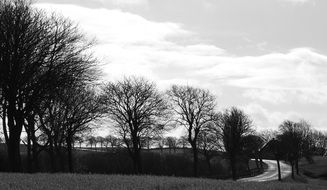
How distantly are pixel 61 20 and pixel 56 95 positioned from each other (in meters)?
5.70

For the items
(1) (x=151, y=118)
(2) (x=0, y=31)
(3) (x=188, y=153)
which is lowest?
(3) (x=188, y=153)

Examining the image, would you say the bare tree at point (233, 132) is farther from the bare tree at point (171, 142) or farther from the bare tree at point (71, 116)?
the bare tree at point (171, 142)

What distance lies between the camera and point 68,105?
44188 millimetres

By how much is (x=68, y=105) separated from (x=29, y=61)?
15368 mm

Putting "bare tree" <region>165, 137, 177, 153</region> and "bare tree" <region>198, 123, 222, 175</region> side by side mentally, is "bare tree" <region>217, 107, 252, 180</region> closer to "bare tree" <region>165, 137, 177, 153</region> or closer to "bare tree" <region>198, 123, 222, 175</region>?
"bare tree" <region>198, 123, 222, 175</region>

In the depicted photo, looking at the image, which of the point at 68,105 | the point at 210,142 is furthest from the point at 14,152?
the point at 210,142

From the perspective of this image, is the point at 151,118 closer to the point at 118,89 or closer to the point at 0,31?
the point at 118,89

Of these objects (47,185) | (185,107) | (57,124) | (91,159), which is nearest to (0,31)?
(47,185)

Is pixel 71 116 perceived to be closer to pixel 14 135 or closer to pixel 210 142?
pixel 14 135

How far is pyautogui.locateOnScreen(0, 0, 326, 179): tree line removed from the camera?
2853 centimetres

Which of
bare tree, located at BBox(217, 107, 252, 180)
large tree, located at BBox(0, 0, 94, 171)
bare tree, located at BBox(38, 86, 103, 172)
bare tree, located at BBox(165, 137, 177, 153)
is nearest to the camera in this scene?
large tree, located at BBox(0, 0, 94, 171)

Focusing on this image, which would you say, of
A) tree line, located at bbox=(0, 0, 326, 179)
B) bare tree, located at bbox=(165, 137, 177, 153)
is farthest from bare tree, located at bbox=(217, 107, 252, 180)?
bare tree, located at bbox=(165, 137, 177, 153)

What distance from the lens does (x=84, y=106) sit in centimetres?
4772

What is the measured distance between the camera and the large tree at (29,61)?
91.0 feet
